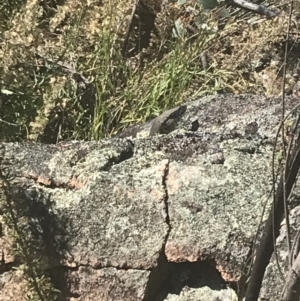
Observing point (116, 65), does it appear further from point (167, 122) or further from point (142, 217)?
point (142, 217)

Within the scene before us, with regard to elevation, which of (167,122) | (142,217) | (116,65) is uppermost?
(116,65)

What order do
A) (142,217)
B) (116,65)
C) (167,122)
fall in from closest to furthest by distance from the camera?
(142,217) < (167,122) < (116,65)

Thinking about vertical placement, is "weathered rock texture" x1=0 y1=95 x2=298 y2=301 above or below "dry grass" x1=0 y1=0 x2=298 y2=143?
below

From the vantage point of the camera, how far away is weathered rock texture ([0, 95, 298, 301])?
203 centimetres

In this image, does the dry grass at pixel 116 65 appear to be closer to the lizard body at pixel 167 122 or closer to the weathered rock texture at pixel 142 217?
the lizard body at pixel 167 122

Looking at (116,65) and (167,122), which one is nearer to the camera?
(167,122)

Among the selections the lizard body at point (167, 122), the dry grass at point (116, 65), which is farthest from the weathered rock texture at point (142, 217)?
the dry grass at point (116, 65)

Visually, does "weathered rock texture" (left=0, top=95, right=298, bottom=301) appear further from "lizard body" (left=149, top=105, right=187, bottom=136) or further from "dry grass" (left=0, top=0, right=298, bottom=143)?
"dry grass" (left=0, top=0, right=298, bottom=143)

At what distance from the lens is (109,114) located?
3705 millimetres

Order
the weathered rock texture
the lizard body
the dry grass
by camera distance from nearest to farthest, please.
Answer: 1. the weathered rock texture
2. the lizard body
3. the dry grass

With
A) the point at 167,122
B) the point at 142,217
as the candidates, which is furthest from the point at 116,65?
the point at 142,217

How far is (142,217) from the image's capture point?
2066mm

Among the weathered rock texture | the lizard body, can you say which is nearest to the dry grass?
the lizard body

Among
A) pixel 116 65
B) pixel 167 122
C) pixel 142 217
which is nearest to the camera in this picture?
pixel 142 217
